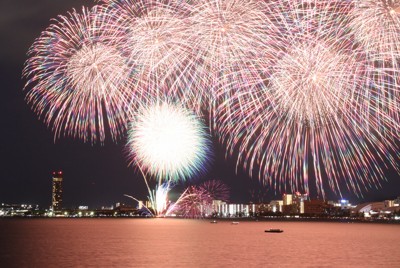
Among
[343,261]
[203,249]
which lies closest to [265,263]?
[343,261]

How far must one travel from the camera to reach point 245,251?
62.1m

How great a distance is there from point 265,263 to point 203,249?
15443 millimetres

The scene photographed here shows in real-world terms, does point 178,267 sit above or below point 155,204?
below

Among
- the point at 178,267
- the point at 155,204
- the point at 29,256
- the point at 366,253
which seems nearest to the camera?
the point at 178,267

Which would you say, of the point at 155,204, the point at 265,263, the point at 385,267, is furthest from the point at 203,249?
the point at 155,204

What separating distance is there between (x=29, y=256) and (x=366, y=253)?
33353 mm

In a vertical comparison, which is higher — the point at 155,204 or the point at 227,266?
the point at 155,204

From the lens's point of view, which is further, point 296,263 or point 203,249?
point 203,249

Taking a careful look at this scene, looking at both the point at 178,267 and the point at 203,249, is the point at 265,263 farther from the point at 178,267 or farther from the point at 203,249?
the point at 203,249

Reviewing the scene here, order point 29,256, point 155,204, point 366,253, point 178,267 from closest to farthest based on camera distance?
point 178,267, point 29,256, point 366,253, point 155,204

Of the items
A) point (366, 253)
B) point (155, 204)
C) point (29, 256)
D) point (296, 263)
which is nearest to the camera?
point (296, 263)

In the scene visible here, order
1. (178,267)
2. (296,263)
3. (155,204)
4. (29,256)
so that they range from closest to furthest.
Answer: (178,267)
(296,263)
(29,256)
(155,204)

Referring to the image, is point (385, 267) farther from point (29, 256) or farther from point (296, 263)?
point (29, 256)

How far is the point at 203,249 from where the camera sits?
64.4 meters
